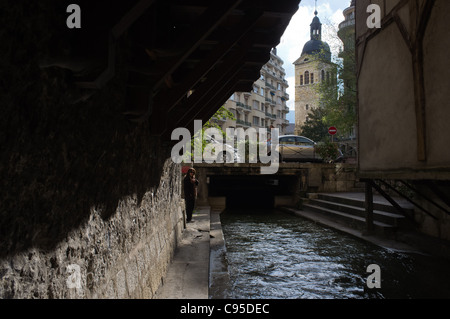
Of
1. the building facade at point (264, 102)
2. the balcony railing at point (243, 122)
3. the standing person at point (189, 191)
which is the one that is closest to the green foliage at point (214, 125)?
the standing person at point (189, 191)

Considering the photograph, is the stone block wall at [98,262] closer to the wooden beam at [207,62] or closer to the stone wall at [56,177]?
the stone wall at [56,177]

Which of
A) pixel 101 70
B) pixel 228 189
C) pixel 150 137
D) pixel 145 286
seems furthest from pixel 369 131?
pixel 228 189

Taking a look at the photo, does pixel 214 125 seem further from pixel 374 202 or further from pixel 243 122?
pixel 243 122

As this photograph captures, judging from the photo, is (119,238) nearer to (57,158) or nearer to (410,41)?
(57,158)

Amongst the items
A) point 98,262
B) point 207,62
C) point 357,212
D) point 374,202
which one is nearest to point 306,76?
point 374,202

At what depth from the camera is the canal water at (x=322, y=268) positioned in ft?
15.9

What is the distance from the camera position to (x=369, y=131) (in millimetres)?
6766

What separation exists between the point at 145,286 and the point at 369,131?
5561 mm

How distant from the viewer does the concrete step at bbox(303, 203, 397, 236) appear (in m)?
7.85

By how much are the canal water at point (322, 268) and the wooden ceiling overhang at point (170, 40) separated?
291 centimetres

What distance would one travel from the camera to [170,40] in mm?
3877

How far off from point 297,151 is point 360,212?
7116 millimetres

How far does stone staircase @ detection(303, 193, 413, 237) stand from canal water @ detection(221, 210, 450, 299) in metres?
0.66
